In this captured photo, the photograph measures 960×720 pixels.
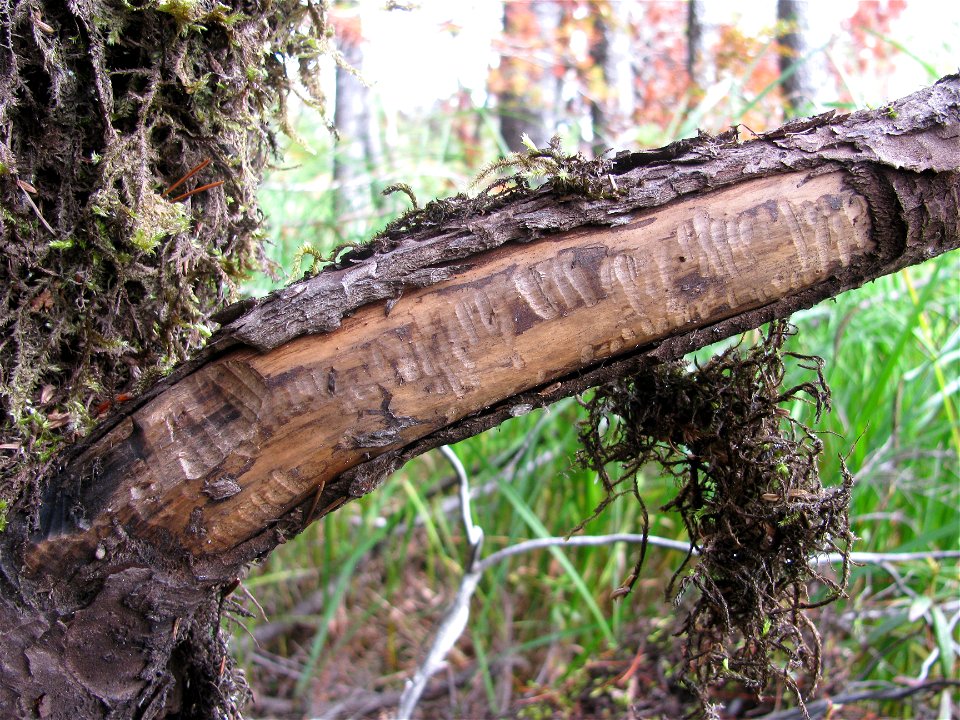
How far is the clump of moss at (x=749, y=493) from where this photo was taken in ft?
2.58

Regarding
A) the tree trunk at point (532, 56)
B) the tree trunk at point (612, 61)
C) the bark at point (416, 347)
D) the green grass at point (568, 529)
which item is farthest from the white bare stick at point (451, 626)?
the tree trunk at point (612, 61)

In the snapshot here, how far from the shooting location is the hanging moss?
706mm

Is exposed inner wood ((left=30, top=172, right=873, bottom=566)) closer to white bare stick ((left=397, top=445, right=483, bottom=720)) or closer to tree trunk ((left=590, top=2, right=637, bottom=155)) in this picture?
white bare stick ((left=397, top=445, right=483, bottom=720))

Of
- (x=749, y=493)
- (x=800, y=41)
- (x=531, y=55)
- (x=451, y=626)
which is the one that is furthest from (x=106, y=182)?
(x=800, y=41)

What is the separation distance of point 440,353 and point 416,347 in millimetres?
24

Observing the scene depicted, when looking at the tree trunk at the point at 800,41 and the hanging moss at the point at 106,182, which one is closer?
the hanging moss at the point at 106,182

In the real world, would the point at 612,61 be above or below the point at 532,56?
above

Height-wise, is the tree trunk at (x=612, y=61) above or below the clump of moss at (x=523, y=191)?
above

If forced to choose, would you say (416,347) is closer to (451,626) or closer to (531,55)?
(451,626)

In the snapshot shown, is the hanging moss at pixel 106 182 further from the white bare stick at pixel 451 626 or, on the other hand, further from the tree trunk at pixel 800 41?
the tree trunk at pixel 800 41

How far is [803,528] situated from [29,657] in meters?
0.84

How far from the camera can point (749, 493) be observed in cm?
80

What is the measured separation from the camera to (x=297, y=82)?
0.92 metres

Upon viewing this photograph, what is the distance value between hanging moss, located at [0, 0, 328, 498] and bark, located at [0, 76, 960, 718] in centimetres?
14
